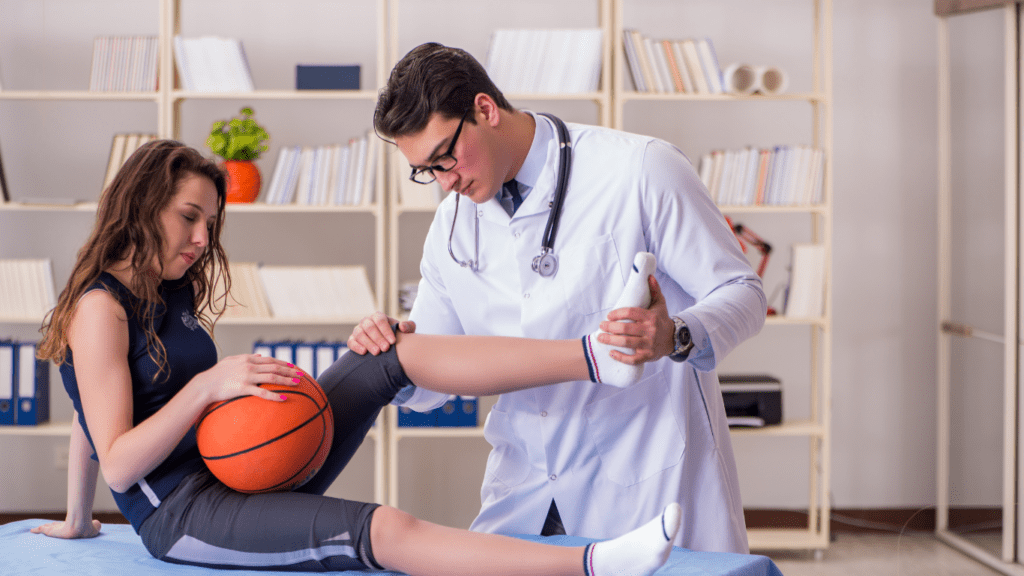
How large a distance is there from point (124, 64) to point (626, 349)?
2.55 m

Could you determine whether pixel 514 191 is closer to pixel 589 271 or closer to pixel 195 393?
pixel 589 271

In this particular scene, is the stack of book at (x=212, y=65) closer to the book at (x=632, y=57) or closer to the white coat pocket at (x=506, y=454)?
the book at (x=632, y=57)

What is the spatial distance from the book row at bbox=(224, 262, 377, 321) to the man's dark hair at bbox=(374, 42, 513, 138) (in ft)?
5.62

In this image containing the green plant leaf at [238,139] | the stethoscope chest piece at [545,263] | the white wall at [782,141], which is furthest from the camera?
the white wall at [782,141]

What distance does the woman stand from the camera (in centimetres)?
124

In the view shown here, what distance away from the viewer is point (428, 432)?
2.99 meters

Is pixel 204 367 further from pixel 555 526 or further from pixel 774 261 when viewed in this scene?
pixel 774 261

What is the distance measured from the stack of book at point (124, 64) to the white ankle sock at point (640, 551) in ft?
8.50

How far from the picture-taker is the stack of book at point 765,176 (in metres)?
3.02

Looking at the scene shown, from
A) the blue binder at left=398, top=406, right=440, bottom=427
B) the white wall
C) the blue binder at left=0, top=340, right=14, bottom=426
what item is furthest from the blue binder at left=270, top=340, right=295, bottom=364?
the blue binder at left=0, top=340, right=14, bottom=426

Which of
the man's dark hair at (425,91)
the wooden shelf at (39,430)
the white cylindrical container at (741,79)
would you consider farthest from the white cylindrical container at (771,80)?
the wooden shelf at (39,430)

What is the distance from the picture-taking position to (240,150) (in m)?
2.87

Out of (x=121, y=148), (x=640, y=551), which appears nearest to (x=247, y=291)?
(x=121, y=148)

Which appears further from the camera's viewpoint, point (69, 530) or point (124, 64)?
point (124, 64)
